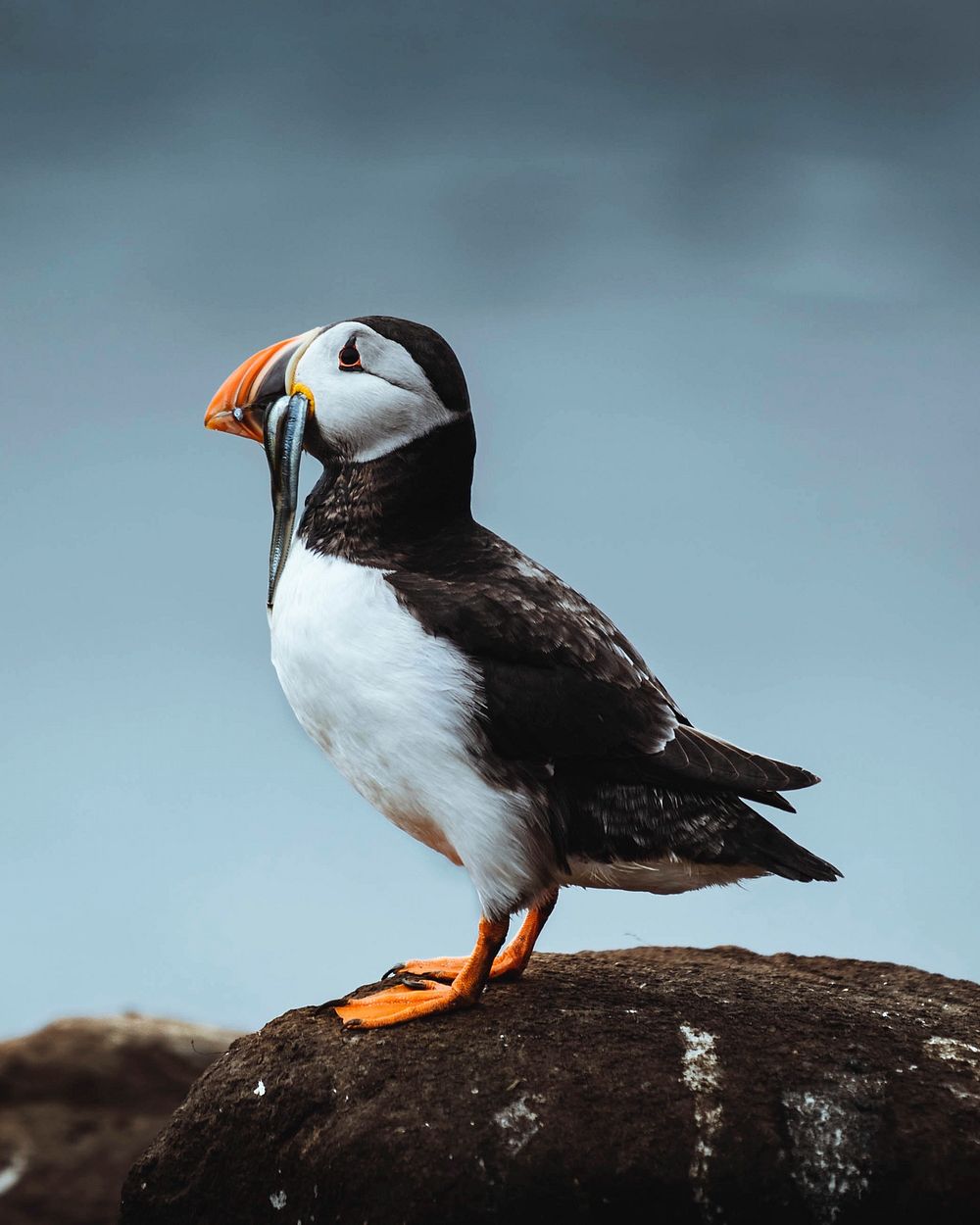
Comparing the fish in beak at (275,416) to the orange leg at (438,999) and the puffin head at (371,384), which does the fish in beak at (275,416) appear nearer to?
the puffin head at (371,384)

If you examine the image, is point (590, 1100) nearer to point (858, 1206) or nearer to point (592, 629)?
point (858, 1206)

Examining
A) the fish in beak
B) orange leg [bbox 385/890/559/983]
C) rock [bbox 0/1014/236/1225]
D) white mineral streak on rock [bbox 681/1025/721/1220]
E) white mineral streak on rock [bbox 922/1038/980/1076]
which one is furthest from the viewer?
rock [bbox 0/1014/236/1225]

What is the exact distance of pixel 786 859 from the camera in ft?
12.6

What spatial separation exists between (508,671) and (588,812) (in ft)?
1.43

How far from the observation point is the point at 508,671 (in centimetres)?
389

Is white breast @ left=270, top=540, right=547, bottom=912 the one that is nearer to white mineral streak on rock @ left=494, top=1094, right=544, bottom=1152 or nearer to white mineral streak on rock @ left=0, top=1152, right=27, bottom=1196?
white mineral streak on rock @ left=494, top=1094, right=544, bottom=1152

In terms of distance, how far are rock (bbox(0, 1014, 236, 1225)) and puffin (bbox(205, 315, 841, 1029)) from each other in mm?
1987

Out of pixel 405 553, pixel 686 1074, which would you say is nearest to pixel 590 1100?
pixel 686 1074

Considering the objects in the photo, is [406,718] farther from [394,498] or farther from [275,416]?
[275,416]

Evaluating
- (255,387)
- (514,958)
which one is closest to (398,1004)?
(514,958)

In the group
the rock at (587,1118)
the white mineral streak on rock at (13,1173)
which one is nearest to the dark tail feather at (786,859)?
the rock at (587,1118)

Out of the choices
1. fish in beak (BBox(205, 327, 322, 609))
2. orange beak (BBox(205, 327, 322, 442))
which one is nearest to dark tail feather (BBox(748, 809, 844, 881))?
fish in beak (BBox(205, 327, 322, 609))

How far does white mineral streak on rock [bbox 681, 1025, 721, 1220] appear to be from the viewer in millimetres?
3625

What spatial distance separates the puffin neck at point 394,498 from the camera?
164 inches
